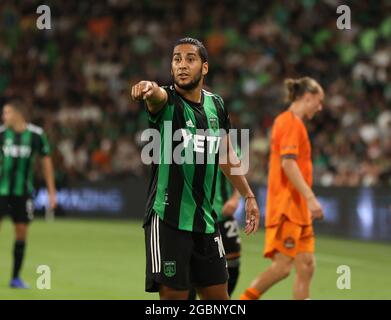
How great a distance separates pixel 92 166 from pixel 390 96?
7.05 m

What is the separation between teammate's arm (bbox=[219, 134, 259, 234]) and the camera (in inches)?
255

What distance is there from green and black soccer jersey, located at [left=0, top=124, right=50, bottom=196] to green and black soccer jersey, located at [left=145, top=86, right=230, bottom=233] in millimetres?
5493

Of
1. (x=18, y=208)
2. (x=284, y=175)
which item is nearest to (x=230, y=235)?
(x=284, y=175)

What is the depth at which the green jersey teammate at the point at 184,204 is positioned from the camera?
5.93 metres

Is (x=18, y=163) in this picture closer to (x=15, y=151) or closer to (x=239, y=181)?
(x=15, y=151)

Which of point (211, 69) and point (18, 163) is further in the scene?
point (211, 69)

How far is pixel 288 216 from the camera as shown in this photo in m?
8.44

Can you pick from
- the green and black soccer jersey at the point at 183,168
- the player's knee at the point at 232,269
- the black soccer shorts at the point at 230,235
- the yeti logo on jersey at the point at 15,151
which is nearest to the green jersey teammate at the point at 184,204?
the green and black soccer jersey at the point at 183,168

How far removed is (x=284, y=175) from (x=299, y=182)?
40 centimetres

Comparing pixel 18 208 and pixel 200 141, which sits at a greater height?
pixel 200 141

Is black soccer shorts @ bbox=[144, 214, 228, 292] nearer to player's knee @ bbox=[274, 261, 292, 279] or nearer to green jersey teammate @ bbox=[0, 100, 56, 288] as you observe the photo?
player's knee @ bbox=[274, 261, 292, 279]

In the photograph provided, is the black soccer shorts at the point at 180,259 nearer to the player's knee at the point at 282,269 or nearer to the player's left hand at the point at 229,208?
the player's knee at the point at 282,269
